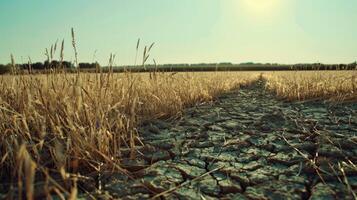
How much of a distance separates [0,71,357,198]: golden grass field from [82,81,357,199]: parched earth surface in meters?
0.20

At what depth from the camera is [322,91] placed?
5797 mm

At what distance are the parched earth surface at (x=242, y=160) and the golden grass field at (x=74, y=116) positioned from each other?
0.66ft

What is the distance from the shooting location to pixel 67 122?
2.44 meters

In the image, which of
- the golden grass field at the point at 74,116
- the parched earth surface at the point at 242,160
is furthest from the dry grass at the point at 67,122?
the parched earth surface at the point at 242,160

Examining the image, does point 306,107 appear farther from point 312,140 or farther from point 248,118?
point 312,140

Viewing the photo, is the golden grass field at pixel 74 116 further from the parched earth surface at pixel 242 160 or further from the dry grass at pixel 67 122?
the parched earth surface at pixel 242 160

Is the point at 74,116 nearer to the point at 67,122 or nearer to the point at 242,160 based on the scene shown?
the point at 67,122

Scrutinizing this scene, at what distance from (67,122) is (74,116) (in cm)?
25

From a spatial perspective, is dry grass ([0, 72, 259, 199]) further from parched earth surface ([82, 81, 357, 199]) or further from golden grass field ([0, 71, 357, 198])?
parched earth surface ([82, 81, 357, 199])

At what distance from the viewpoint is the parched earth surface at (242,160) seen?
1837mm

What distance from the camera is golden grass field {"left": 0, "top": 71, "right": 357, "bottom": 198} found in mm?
1838

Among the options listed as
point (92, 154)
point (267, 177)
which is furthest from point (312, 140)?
point (92, 154)

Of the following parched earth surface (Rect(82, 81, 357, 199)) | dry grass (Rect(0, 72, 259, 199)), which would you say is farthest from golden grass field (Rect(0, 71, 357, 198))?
parched earth surface (Rect(82, 81, 357, 199))

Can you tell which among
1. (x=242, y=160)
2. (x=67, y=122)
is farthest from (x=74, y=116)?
(x=242, y=160)
